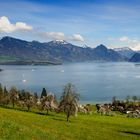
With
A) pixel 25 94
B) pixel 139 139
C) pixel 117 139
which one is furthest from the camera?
pixel 25 94

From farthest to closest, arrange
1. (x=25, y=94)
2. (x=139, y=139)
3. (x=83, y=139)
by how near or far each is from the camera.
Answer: (x=25, y=94) < (x=139, y=139) < (x=83, y=139)

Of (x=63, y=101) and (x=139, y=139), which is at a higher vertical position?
(x=63, y=101)

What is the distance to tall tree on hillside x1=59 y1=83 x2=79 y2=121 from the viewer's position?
7975 centimetres

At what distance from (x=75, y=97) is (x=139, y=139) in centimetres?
3303

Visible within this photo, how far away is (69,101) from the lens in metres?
80.9

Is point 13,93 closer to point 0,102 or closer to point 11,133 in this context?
point 0,102

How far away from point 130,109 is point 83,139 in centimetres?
12408

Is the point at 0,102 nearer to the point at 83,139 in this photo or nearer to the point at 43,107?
the point at 43,107

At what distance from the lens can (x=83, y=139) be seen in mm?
40000

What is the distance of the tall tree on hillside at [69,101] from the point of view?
262 feet

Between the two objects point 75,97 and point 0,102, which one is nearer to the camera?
point 75,97

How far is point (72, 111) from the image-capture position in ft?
262

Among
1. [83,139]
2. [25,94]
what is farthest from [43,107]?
[83,139]

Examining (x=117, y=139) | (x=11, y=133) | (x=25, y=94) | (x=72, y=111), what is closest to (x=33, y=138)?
(x=11, y=133)
